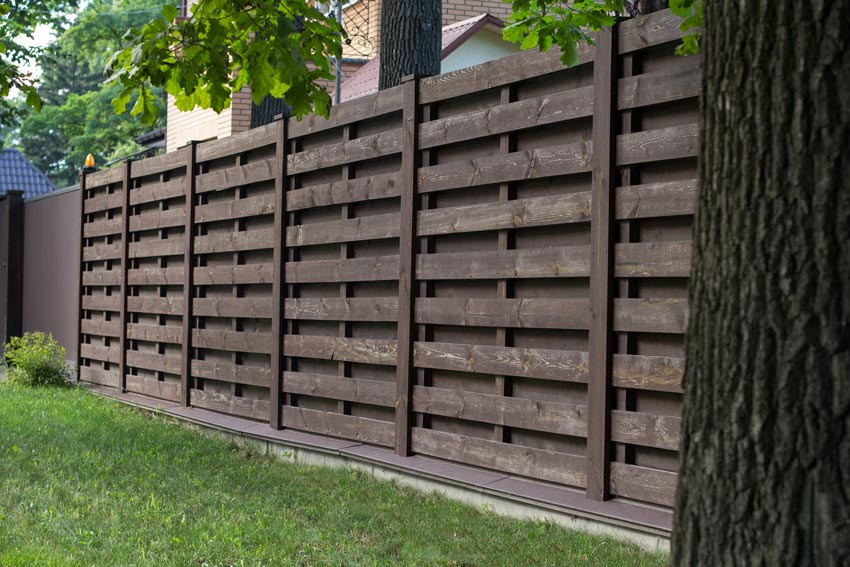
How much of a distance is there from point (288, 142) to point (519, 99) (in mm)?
2547

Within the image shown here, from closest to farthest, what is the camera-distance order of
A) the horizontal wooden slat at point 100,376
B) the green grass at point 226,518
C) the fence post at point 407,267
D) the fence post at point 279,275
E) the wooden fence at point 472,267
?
the green grass at point 226,518 < the wooden fence at point 472,267 < the fence post at point 407,267 < the fence post at point 279,275 < the horizontal wooden slat at point 100,376

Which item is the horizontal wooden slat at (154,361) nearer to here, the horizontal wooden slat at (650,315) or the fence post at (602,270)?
the fence post at (602,270)

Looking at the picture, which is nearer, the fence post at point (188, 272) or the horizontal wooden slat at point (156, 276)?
the fence post at point (188, 272)

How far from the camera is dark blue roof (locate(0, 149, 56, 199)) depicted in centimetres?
3544

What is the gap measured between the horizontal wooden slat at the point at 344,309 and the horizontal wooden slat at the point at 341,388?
43 centimetres

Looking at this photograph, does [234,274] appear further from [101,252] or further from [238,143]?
[101,252]

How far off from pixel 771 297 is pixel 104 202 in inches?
393

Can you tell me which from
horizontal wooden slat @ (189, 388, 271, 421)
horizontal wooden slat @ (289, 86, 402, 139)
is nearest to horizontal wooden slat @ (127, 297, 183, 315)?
horizontal wooden slat @ (189, 388, 271, 421)

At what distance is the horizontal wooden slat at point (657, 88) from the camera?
4.65m

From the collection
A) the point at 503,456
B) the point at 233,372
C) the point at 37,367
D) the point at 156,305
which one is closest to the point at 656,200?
the point at 503,456

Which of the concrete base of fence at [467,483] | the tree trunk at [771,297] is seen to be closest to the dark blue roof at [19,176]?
the concrete base of fence at [467,483]

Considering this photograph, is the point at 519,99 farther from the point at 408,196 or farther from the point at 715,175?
the point at 715,175

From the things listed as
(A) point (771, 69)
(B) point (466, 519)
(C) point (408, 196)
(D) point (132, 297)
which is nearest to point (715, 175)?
(A) point (771, 69)

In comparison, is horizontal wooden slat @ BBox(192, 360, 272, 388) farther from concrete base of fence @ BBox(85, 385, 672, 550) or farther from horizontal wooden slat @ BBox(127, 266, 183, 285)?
horizontal wooden slat @ BBox(127, 266, 183, 285)
